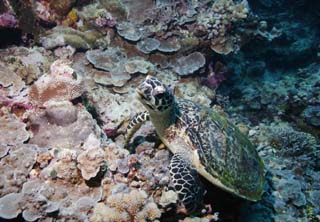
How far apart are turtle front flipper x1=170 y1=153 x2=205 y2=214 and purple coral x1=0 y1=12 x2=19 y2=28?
3.66 m

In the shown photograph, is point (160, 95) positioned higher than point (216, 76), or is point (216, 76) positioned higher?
point (160, 95)

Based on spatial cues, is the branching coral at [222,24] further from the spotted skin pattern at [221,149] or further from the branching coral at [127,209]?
Answer: the branching coral at [127,209]

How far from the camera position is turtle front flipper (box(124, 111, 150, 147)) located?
4.07m

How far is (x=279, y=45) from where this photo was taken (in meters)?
9.52

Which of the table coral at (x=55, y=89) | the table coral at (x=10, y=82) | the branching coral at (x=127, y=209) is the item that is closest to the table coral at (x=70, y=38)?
the table coral at (x=10, y=82)

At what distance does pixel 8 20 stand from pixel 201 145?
3.83 m

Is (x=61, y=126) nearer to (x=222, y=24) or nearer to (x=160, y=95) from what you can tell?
(x=160, y=95)

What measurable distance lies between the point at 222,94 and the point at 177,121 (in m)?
3.36

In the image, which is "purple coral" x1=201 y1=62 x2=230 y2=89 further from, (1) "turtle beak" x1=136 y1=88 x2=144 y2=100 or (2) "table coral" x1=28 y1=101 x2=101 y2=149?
(2) "table coral" x1=28 y1=101 x2=101 y2=149

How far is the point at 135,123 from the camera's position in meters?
4.09

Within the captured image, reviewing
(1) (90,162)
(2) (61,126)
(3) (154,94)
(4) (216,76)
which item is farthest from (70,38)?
(1) (90,162)

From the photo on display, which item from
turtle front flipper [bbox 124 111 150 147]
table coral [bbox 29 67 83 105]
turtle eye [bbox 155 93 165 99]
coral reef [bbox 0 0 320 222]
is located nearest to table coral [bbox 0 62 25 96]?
coral reef [bbox 0 0 320 222]

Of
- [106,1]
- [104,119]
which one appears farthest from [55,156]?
[106,1]

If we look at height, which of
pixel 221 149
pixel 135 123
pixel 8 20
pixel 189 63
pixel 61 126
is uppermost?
pixel 8 20
